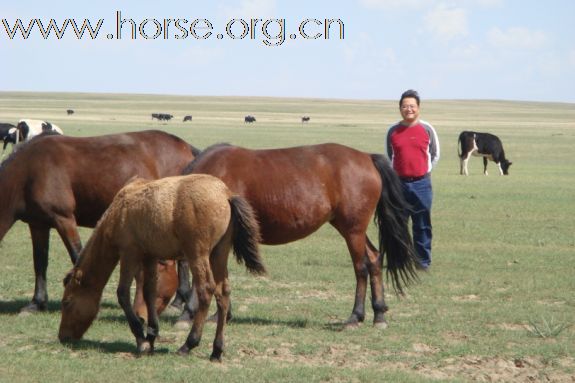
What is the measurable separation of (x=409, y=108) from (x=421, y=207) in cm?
130

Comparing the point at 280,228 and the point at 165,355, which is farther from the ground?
the point at 280,228

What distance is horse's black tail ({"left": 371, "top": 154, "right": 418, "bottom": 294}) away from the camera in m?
9.48

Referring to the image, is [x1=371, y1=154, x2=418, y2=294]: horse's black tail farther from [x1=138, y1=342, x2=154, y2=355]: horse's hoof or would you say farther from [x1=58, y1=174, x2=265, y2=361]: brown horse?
[x1=138, y1=342, x2=154, y2=355]: horse's hoof

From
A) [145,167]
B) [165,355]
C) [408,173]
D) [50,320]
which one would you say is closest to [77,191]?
[145,167]

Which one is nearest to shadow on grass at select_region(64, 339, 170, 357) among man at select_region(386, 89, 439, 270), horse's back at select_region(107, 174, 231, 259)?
horse's back at select_region(107, 174, 231, 259)

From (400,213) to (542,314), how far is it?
1.64 m

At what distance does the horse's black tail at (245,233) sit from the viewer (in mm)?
7445

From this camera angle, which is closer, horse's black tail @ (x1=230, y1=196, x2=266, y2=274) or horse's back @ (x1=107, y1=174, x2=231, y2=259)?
horse's back @ (x1=107, y1=174, x2=231, y2=259)

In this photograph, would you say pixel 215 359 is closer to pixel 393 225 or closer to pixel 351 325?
pixel 351 325

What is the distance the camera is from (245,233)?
7508 mm

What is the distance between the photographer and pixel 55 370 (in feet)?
22.9

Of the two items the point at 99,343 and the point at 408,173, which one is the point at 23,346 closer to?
the point at 99,343

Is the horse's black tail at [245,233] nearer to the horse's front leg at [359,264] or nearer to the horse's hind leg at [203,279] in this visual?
the horse's hind leg at [203,279]

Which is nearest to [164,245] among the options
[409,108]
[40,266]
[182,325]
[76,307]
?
[76,307]
